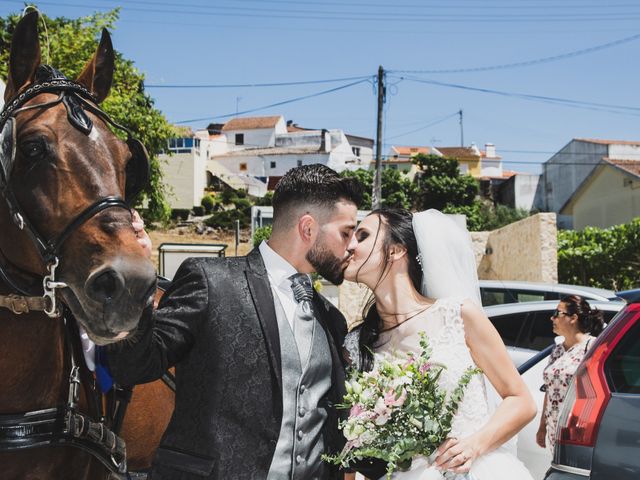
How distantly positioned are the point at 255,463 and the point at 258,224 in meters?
28.1

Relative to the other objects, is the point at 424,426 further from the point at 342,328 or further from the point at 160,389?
the point at 160,389

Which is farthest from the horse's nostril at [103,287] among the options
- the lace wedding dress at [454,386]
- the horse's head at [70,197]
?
the lace wedding dress at [454,386]

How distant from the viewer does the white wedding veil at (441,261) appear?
135 inches

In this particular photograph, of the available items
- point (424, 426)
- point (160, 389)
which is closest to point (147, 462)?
point (160, 389)

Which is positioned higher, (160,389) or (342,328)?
(342,328)

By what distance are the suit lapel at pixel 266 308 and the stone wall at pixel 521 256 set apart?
32.3 ft

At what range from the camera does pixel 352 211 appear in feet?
9.95

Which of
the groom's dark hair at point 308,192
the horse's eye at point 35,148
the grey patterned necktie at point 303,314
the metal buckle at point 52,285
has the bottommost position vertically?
the grey patterned necktie at point 303,314

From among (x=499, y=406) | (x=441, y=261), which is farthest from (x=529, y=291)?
(x=499, y=406)

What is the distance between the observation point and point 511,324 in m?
7.52

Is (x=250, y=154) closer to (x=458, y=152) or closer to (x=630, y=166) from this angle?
(x=458, y=152)

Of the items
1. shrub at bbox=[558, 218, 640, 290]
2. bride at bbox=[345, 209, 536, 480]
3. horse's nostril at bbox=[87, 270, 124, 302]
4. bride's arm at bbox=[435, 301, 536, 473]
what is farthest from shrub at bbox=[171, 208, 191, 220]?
horse's nostril at bbox=[87, 270, 124, 302]

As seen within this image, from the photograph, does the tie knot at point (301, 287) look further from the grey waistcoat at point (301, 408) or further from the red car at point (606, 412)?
the red car at point (606, 412)

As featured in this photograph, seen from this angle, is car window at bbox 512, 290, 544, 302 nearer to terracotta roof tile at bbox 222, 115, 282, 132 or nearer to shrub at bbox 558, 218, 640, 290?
shrub at bbox 558, 218, 640, 290
